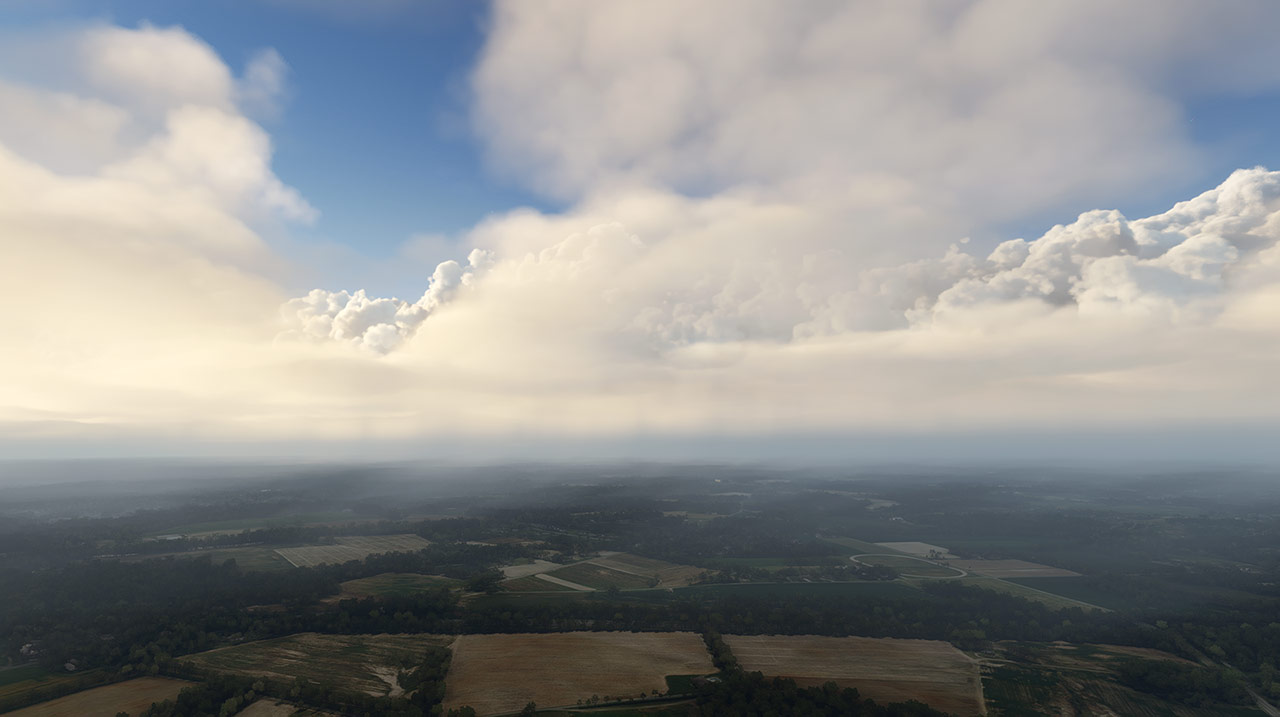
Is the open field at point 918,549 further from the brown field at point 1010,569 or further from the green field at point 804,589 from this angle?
the green field at point 804,589

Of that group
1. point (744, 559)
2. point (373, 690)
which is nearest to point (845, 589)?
point (744, 559)

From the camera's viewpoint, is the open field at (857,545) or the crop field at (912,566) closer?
the crop field at (912,566)

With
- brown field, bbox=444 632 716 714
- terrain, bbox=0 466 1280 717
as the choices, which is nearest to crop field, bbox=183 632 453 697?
terrain, bbox=0 466 1280 717

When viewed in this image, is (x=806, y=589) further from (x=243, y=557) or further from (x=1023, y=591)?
(x=243, y=557)

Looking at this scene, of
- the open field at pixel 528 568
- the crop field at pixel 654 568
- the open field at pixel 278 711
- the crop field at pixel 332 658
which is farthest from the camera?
the open field at pixel 528 568

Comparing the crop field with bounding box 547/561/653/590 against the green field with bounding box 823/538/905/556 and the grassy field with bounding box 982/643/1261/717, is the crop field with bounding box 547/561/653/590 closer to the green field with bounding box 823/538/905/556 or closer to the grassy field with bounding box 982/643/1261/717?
the grassy field with bounding box 982/643/1261/717

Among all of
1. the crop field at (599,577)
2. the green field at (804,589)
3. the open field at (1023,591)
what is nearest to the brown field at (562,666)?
the green field at (804,589)
